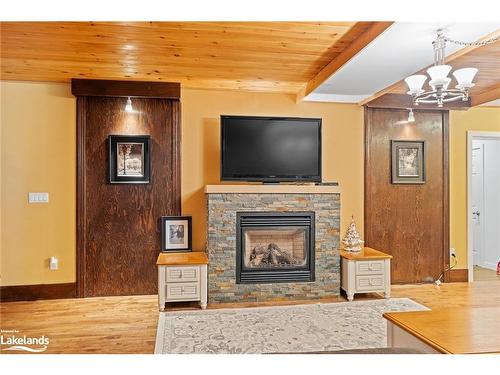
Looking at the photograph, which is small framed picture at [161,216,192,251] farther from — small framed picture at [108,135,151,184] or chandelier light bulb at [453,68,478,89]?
chandelier light bulb at [453,68,478,89]

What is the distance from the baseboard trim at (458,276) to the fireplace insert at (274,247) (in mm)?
2081

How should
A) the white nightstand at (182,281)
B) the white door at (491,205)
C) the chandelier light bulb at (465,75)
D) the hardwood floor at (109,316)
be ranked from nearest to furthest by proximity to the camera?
1. the chandelier light bulb at (465,75)
2. the hardwood floor at (109,316)
3. the white nightstand at (182,281)
4. the white door at (491,205)

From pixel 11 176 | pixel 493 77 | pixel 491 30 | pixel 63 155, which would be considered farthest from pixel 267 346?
pixel 493 77

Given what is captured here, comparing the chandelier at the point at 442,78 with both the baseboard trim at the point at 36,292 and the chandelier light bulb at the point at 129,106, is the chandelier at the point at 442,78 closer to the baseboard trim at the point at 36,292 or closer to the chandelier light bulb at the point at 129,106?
the chandelier light bulb at the point at 129,106

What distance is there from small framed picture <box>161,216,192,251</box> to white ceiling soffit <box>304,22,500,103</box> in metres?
2.09

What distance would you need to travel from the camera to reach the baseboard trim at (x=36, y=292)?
13.2 ft

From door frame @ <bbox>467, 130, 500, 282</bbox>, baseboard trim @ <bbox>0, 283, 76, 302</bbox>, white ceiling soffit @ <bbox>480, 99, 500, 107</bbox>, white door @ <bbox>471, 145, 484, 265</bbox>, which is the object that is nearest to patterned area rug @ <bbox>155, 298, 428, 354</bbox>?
baseboard trim @ <bbox>0, 283, 76, 302</bbox>

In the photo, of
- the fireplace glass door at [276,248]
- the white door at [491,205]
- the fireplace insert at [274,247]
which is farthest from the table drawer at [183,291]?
the white door at [491,205]

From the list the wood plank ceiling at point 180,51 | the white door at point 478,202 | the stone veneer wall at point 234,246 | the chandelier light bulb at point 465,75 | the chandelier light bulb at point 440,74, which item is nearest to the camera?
the chandelier light bulb at point 440,74

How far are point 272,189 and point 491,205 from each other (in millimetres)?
4158

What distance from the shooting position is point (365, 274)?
402 centimetres

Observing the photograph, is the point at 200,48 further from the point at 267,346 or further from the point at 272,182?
the point at 267,346

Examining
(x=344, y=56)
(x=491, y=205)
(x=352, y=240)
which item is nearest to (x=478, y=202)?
(x=491, y=205)

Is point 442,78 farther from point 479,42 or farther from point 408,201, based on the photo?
point 408,201
